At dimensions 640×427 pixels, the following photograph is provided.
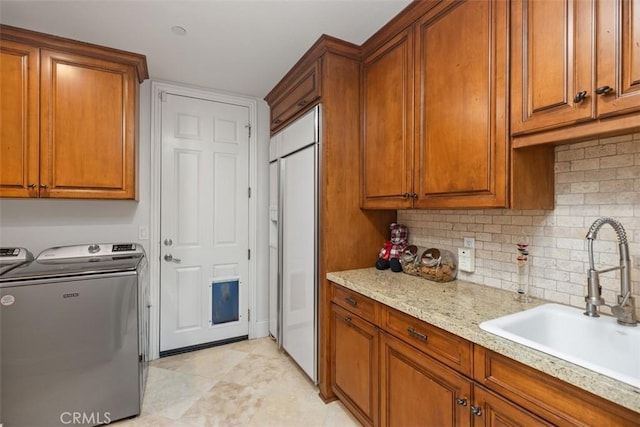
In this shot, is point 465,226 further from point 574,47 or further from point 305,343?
point 305,343

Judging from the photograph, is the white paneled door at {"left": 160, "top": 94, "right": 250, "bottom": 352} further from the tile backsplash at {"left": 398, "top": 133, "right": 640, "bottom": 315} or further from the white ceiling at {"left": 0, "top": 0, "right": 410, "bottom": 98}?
the tile backsplash at {"left": 398, "top": 133, "right": 640, "bottom": 315}

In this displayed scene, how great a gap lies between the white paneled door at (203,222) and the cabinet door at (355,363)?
136 centimetres

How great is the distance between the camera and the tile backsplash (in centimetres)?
121

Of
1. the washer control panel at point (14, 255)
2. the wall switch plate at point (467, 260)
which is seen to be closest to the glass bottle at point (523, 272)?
the wall switch plate at point (467, 260)

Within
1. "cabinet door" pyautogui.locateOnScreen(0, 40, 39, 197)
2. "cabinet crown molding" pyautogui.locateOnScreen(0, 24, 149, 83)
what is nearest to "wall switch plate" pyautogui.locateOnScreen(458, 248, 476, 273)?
"cabinet crown molding" pyautogui.locateOnScreen(0, 24, 149, 83)

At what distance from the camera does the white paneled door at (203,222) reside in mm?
2719

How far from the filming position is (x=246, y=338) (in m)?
3.05

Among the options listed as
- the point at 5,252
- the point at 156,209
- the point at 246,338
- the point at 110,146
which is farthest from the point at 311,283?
the point at 5,252

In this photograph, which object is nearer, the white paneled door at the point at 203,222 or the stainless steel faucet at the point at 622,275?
the stainless steel faucet at the point at 622,275

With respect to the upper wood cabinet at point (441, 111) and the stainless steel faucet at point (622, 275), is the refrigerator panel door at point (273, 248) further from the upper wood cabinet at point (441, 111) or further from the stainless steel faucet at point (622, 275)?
the stainless steel faucet at point (622, 275)

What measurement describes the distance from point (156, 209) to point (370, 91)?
6.62ft

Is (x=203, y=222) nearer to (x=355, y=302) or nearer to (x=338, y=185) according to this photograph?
(x=338, y=185)

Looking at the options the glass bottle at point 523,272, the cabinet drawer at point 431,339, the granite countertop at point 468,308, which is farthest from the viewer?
the glass bottle at point 523,272

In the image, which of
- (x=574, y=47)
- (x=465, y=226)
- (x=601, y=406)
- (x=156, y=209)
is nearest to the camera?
(x=601, y=406)
